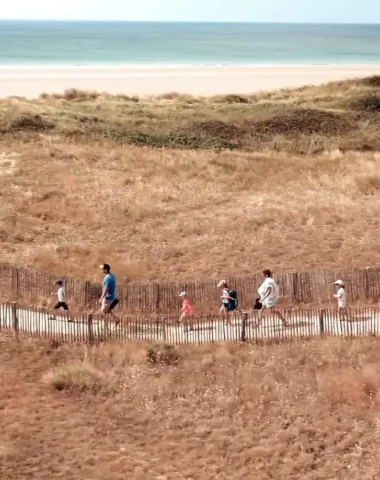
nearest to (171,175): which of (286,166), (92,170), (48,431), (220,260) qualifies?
(92,170)

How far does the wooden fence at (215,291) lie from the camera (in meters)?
19.1

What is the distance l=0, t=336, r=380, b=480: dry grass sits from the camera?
12.6m

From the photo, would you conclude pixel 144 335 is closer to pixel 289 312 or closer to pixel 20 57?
pixel 289 312

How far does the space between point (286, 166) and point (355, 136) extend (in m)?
11.9

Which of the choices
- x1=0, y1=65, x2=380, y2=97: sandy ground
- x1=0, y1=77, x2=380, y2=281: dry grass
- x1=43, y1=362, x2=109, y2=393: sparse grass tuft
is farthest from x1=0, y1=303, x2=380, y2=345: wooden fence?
x1=0, y1=65, x2=380, y2=97: sandy ground

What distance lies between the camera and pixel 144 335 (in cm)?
1692

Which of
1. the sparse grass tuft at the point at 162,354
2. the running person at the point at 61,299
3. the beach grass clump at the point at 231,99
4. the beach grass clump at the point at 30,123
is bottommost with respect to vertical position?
the sparse grass tuft at the point at 162,354

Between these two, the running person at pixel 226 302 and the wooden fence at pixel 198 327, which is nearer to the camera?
the wooden fence at pixel 198 327

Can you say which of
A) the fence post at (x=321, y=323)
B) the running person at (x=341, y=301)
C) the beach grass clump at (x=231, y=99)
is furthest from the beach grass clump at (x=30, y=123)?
the fence post at (x=321, y=323)

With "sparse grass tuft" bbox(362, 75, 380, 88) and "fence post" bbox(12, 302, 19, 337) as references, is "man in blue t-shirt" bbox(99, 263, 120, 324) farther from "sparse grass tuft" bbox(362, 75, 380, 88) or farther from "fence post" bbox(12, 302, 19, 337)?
"sparse grass tuft" bbox(362, 75, 380, 88)

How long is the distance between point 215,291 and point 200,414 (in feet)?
17.7

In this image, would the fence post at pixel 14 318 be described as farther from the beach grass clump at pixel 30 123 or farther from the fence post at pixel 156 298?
the beach grass clump at pixel 30 123

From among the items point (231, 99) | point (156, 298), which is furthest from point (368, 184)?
point (231, 99)

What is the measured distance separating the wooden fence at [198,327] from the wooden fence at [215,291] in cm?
139
